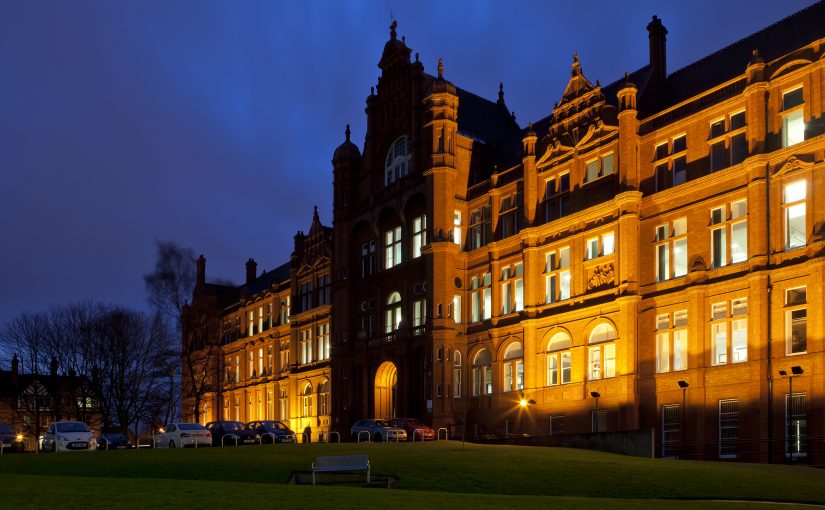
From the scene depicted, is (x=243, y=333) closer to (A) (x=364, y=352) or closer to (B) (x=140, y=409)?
(B) (x=140, y=409)

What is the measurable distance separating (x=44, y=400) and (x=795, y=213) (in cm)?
7196

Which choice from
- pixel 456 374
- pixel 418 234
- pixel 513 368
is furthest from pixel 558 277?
pixel 418 234

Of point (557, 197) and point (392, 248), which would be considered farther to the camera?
point (392, 248)

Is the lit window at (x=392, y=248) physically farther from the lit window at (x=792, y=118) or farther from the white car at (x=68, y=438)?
the lit window at (x=792, y=118)

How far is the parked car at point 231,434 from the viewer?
49.2 metres

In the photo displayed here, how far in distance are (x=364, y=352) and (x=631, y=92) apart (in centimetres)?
2598

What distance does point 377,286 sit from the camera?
206 feet

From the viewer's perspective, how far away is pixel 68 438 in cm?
4444

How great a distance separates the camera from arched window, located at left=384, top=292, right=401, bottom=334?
60.4 m

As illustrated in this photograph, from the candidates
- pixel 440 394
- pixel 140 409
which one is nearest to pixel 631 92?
pixel 440 394

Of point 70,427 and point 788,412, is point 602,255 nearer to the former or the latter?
point 788,412

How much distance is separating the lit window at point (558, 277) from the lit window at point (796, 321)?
45.2 feet

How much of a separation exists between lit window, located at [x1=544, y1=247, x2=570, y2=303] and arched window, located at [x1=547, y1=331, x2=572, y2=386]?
207 cm

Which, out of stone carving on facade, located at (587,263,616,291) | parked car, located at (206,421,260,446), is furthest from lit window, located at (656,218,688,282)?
parked car, located at (206,421,260,446)
